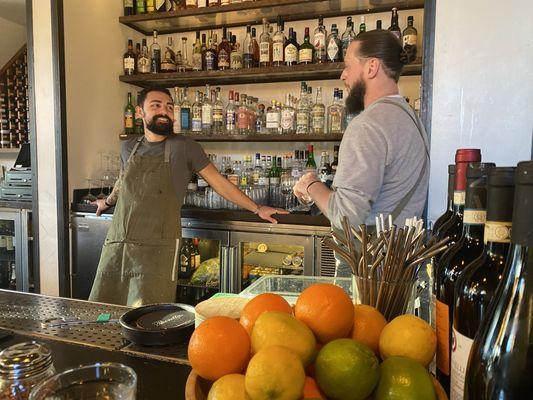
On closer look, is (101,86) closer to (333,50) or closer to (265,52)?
(265,52)

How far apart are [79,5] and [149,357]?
2.83m

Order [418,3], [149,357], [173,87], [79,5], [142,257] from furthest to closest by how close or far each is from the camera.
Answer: [173,87]
[79,5]
[418,3]
[142,257]
[149,357]

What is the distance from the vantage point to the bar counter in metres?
0.83

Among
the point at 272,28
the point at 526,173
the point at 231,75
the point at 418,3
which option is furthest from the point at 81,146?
the point at 526,173

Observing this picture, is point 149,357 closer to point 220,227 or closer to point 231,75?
point 220,227

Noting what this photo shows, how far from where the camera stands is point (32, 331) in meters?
1.06

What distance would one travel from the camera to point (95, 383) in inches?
24.8

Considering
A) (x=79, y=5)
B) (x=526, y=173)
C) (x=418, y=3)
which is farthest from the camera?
(x=79, y=5)

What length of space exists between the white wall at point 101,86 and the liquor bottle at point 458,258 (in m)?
2.32

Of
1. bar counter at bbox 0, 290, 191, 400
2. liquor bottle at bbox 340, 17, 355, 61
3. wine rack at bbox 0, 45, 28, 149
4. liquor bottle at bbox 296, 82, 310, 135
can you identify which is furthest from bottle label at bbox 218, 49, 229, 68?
bar counter at bbox 0, 290, 191, 400


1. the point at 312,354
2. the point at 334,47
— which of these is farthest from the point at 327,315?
the point at 334,47

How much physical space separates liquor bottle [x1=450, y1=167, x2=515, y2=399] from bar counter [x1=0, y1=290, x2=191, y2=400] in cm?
47

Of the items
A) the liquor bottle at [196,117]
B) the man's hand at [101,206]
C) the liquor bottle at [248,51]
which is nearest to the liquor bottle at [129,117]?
the liquor bottle at [196,117]

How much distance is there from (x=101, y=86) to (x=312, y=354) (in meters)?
3.09
